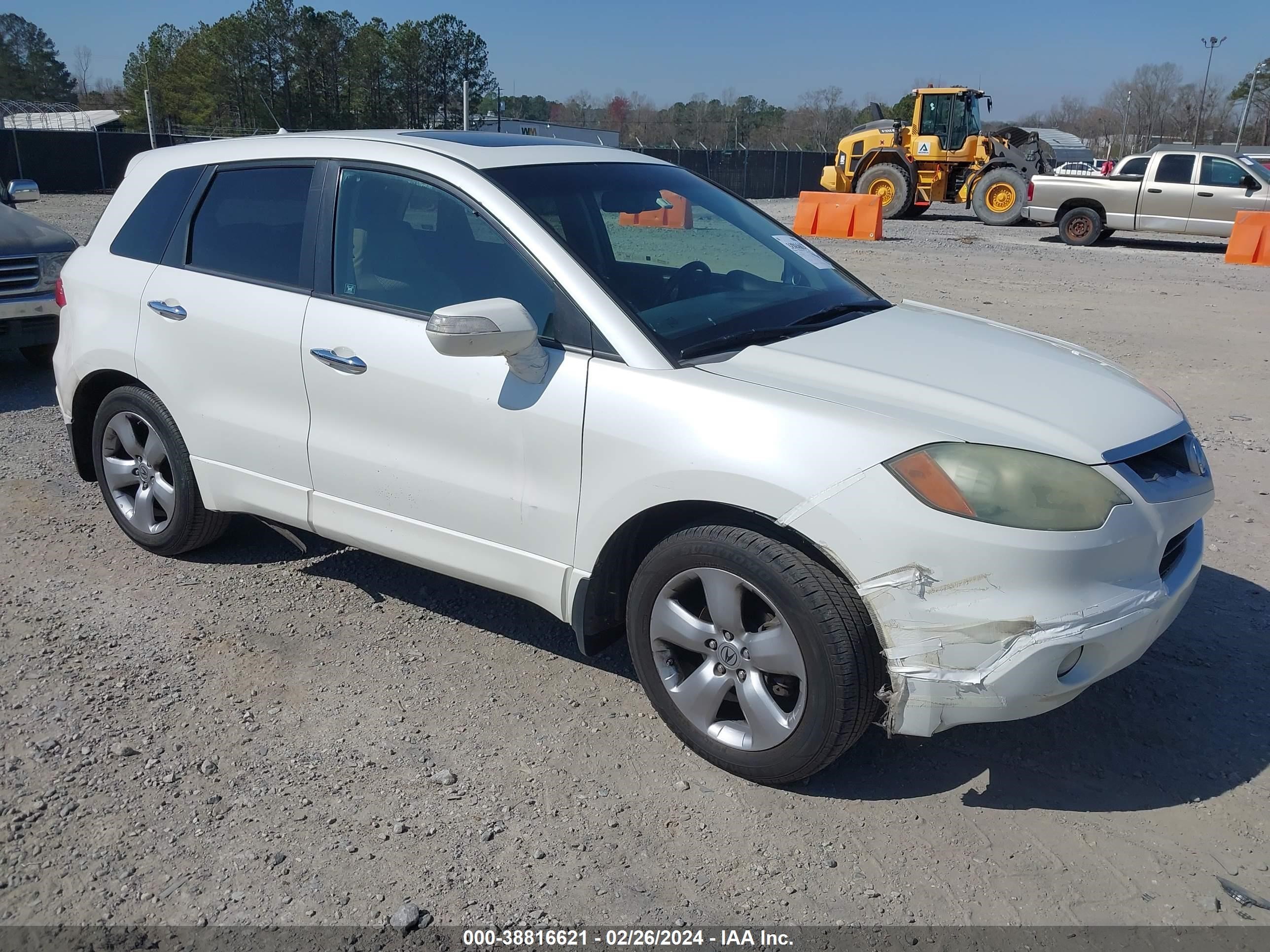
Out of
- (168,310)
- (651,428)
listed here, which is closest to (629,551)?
(651,428)

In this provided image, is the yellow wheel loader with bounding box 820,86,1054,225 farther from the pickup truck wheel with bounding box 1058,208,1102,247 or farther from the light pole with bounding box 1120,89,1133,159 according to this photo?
the light pole with bounding box 1120,89,1133,159

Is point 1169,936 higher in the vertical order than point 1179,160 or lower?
lower

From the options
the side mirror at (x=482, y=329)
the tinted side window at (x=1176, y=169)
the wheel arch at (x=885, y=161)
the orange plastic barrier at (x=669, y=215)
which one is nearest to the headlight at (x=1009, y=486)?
the side mirror at (x=482, y=329)

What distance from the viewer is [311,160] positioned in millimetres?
3941

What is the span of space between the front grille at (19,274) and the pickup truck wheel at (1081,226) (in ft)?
61.5

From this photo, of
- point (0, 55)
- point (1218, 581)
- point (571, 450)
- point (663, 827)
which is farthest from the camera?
point (0, 55)

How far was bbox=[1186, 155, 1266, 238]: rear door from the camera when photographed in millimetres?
18906

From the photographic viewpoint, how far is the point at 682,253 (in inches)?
157

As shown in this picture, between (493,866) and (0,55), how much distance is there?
82994 millimetres

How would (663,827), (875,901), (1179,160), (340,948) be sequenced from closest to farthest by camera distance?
(340,948) → (875,901) → (663,827) → (1179,160)

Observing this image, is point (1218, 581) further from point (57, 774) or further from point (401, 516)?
point (57, 774)

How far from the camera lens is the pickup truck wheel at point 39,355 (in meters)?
8.38

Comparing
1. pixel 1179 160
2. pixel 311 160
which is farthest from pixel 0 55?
pixel 311 160

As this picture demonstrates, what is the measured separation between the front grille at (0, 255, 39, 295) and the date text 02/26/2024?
6868mm
